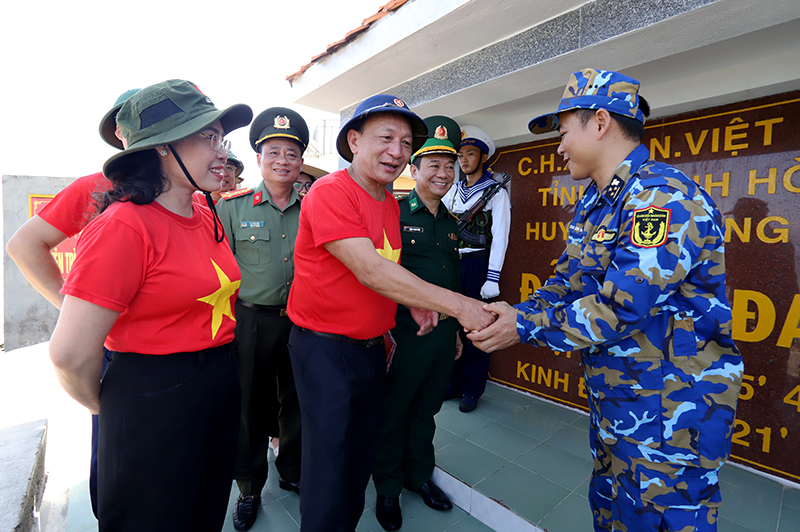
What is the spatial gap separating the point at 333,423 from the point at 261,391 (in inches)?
39.6

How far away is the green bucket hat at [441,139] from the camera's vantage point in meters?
2.67

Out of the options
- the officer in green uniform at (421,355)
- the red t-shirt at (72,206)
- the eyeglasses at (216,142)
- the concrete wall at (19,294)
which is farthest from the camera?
the concrete wall at (19,294)

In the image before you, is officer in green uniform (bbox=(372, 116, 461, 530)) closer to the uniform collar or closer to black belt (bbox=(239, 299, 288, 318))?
black belt (bbox=(239, 299, 288, 318))

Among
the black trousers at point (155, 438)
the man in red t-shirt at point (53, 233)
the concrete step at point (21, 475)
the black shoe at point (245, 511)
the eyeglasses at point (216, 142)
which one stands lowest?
the black shoe at point (245, 511)

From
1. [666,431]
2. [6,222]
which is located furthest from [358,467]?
[6,222]

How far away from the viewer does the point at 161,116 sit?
1.31 m

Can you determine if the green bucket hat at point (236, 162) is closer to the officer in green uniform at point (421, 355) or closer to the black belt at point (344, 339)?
the officer in green uniform at point (421, 355)

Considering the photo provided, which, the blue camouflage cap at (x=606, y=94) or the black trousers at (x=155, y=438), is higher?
the blue camouflage cap at (x=606, y=94)

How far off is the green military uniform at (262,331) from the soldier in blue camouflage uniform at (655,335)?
1673mm

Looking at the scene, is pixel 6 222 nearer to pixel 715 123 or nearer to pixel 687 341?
pixel 687 341

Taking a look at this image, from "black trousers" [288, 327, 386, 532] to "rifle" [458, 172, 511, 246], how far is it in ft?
7.44

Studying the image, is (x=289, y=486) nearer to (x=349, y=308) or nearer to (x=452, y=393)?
(x=349, y=308)

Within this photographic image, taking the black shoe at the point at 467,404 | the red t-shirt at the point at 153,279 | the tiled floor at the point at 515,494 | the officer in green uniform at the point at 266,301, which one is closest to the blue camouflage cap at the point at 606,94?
the red t-shirt at the point at 153,279

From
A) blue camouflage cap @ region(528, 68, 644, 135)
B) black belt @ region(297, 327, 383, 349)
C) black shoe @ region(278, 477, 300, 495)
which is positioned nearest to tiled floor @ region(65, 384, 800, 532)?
black shoe @ region(278, 477, 300, 495)
